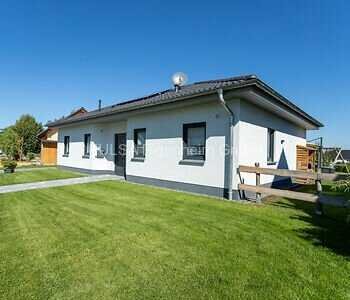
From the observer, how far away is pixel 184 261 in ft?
11.4

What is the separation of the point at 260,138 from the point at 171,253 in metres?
6.81

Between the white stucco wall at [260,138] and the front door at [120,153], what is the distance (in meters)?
7.33

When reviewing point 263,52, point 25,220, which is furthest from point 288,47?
point 25,220

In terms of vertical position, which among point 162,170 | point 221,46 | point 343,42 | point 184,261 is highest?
point 221,46

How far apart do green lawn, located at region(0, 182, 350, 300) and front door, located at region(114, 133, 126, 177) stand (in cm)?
700

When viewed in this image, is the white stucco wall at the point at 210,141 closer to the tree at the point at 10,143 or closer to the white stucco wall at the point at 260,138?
the white stucco wall at the point at 260,138

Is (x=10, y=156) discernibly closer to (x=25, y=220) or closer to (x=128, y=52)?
(x=128, y=52)

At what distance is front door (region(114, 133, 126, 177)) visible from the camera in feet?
44.7

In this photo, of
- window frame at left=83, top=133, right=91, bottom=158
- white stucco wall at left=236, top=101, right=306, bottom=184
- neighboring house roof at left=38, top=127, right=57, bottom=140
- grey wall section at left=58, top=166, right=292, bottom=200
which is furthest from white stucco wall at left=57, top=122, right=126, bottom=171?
neighboring house roof at left=38, top=127, right=57, bottom=140

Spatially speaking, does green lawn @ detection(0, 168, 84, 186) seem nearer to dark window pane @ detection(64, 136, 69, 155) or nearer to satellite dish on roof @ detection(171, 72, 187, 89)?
dark window pane @ detection(64, 136, 69, 155)

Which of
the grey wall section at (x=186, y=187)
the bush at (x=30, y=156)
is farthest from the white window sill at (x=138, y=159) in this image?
the bush at (x=30, y=156)

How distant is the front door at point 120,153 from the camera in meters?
13.6

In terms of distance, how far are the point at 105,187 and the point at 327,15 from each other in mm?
10831

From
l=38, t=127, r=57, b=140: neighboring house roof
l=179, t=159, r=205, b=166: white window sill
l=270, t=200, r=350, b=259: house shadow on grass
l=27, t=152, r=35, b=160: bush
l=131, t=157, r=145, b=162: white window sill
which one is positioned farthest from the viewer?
l=27, t=152, r=35, b=160: bush
